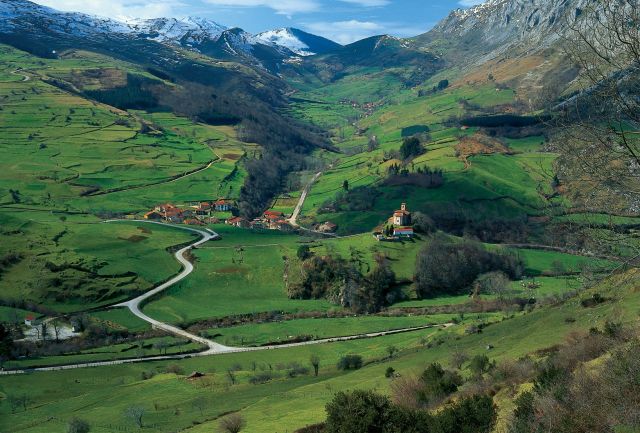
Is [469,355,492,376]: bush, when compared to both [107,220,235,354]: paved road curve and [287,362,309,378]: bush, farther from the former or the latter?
[107,220,235,354]: paved road curve

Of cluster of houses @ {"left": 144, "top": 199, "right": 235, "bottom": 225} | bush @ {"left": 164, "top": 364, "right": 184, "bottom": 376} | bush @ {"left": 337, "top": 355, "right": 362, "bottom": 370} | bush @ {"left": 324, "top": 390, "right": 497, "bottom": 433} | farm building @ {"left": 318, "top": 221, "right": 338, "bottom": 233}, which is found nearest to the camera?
bush @ {"left": 324, "top": 390, "right": 497, "bottom": 433}

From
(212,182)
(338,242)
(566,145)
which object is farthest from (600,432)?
(212,182)

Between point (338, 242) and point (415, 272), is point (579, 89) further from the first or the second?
point (338, 242)

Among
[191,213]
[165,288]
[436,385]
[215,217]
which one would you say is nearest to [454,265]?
[165,288]

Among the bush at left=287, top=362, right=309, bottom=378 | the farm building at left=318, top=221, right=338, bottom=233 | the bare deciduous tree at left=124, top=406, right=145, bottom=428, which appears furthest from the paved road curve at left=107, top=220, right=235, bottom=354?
the farm building at left=318, top=221, right=338, bottom=233

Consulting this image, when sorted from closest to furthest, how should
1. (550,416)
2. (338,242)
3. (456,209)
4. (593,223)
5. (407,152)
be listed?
(593,223)
(550,416)
(338,242)
(456,209)
(407,152)


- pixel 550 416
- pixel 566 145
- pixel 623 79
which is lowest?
pixel 550 416

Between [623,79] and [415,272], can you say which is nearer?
[623,79]
